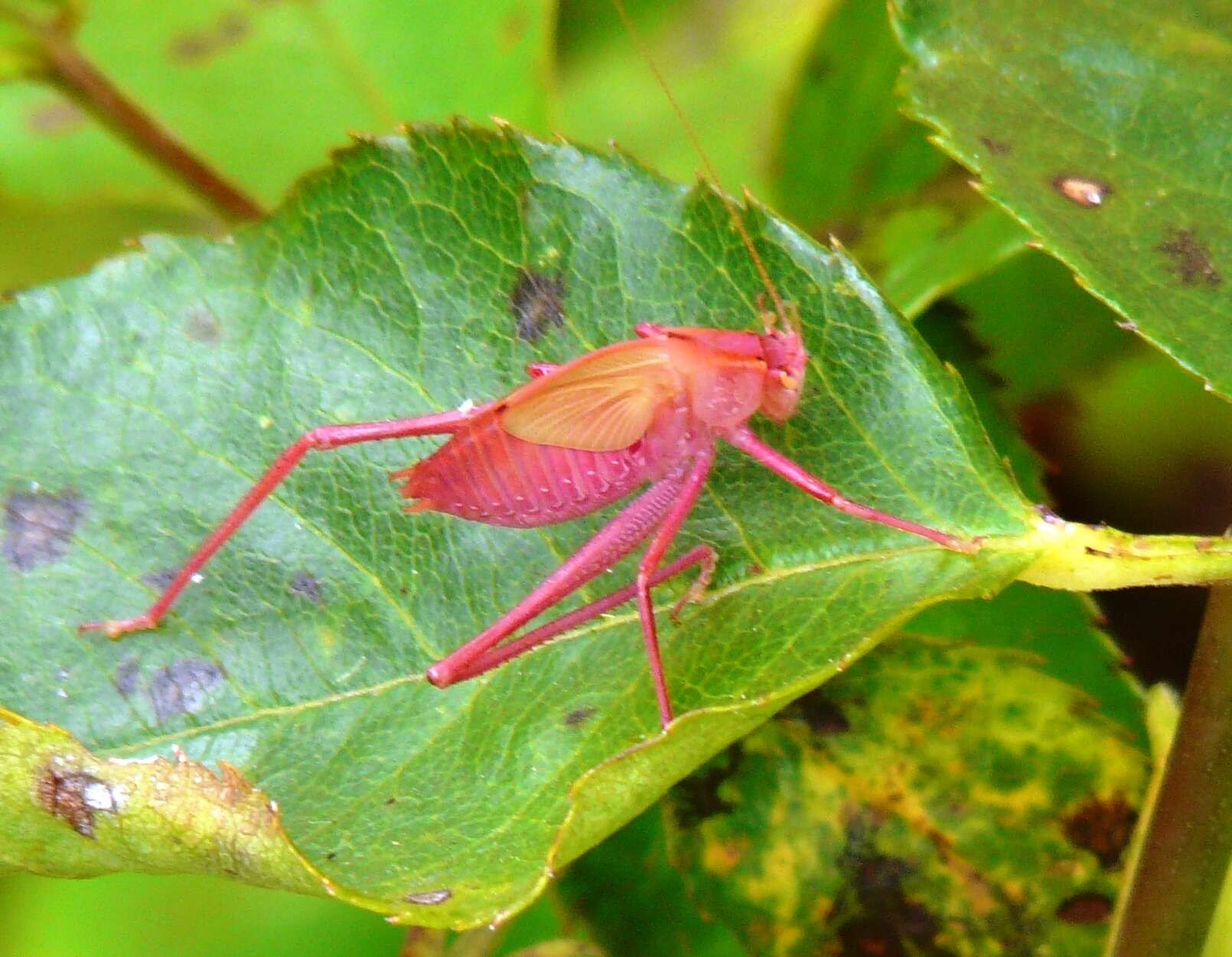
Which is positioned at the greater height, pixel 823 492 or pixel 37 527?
pixel 823 492

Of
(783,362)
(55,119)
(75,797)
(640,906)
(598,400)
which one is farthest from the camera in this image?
(55,119)

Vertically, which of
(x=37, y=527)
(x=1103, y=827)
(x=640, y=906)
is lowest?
(x=640, y=906)

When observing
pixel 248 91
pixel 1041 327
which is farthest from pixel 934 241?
pixel 248 91

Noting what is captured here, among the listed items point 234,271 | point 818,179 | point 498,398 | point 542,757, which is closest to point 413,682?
point 542,757

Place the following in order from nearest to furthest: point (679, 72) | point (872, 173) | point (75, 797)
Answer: point (75, 797)
point (872, 173)
point (679, 72)

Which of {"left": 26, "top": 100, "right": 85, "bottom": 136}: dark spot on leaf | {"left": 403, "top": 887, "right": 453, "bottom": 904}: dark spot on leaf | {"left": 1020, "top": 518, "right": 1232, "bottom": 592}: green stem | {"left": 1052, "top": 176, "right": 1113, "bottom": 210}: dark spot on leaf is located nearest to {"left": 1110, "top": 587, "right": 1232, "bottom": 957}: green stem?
{"left": 1020, "top": 518, "right": 1232, "bottom": 592}: green stem

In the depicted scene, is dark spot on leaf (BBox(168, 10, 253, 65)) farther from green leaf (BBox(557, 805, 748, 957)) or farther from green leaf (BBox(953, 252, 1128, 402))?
green leaf (BBox(557, 805, 748, 957))

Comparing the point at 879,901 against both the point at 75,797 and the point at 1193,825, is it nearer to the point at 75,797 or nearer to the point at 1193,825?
the point at 1193,825
